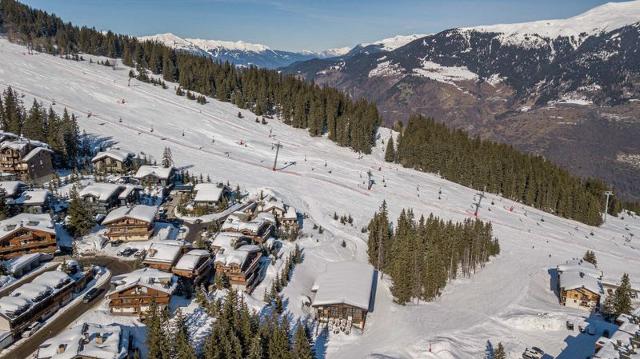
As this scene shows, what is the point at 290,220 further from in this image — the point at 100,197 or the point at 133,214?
the point at 100,197

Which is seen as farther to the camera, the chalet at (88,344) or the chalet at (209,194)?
the chalet at (209,194)

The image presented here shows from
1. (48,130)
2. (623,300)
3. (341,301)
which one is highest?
(48,130)

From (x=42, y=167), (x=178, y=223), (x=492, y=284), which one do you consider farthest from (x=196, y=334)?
(x=42, y=167)

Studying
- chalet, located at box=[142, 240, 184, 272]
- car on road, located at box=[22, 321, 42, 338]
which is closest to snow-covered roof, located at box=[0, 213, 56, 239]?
chalet, located at box=[142, 240, 184, 272]

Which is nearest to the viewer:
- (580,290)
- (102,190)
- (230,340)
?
(230,340)

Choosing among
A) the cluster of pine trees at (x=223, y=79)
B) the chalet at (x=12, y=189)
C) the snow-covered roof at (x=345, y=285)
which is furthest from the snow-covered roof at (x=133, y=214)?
the cluster of pine trees at (x=223, y=79)

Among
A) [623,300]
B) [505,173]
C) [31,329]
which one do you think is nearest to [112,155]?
[31,329]

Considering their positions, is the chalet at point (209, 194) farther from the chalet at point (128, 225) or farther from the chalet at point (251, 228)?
the chalet at point (128, 225)

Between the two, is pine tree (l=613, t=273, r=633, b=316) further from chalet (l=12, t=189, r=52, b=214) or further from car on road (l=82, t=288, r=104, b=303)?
chalet (l=12, t=189, r=52, b=214)
